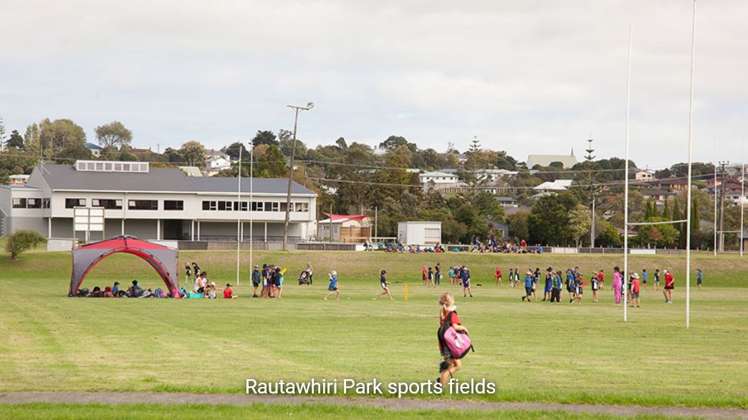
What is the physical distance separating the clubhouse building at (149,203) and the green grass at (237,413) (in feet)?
270

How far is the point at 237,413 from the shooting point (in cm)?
1405

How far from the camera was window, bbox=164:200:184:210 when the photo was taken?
104 m

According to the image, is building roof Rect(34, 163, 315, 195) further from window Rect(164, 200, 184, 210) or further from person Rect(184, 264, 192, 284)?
person Rect(184, 264, 192, 284)

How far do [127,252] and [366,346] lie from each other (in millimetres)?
28451

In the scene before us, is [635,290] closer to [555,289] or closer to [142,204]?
[555,289]

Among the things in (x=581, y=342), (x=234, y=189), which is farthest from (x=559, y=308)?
(x=234, y=189)

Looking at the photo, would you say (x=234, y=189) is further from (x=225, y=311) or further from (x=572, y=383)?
(x=572, y=383)

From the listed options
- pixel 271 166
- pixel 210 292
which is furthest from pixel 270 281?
pixel 271 166

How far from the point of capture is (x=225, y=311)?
36438 mm

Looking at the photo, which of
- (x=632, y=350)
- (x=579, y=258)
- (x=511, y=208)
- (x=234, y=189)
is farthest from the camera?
(x=511, y=208)

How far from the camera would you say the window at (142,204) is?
102 meters

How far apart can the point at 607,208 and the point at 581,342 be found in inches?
5150

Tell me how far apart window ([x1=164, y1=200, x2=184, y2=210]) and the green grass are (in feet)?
299

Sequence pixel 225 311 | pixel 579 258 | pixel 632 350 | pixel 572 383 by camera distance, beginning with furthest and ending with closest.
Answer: pixel 579 258 < pixel 225 311 < pixel 632 350 < pixel 572 383
